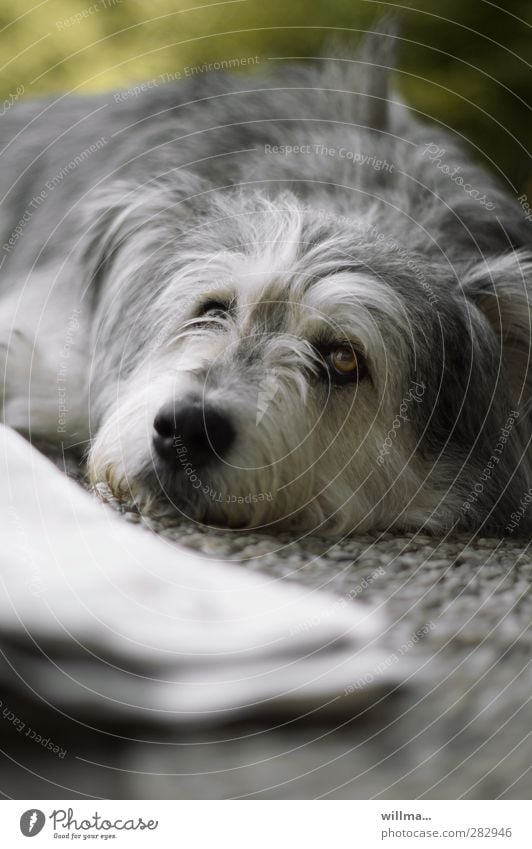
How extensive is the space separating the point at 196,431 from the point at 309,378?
267 mm

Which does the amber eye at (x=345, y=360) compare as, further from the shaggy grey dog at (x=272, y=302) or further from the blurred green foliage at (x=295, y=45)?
the blurred green foliage at (x=295, y=45)

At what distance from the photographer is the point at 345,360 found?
1837 millimetres

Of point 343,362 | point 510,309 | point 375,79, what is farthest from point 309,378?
point 375,79

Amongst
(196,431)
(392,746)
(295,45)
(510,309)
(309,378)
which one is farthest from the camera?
(295,45)

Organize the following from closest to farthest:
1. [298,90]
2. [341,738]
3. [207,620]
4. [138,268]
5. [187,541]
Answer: [341,738] → [207,620] → [187,541] → [138,268] → [298,90]

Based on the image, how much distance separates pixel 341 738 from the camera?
145 cm

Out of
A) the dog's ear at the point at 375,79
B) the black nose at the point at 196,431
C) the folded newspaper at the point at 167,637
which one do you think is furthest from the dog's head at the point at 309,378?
the dog's ear at the point at 375,79

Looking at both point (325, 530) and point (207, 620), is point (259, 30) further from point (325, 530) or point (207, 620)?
point (207, 620)

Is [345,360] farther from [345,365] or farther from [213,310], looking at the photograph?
[213,310]

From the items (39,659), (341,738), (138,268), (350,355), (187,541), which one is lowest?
(341,738)

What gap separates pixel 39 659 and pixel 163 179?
1.14 metres

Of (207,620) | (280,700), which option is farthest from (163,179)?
(280,700)

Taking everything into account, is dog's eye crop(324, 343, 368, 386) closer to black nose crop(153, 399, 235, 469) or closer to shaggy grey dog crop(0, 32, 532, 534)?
shaggy grey dog crop(0, 32, 532, 534)

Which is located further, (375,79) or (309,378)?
(375,79)
